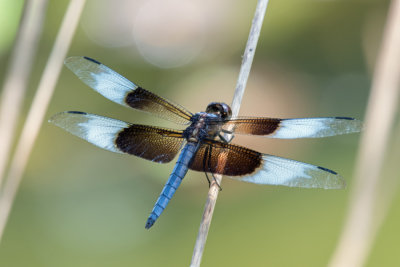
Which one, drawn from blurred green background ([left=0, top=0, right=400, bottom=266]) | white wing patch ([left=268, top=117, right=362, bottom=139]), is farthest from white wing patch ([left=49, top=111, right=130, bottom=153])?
blurred green background ([left=0, top=0, right=400, bottom=266])

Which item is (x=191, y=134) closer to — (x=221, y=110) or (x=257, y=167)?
(x=221, y=110)

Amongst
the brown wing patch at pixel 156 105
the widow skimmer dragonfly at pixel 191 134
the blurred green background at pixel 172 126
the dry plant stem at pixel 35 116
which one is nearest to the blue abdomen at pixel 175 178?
the widow skimmer dragonfly at pixel 191 134

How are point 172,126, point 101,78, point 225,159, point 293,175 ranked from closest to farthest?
point 293,175, point 225,159, point 101,78, point 172,126

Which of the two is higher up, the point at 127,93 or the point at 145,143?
the point at 127,93

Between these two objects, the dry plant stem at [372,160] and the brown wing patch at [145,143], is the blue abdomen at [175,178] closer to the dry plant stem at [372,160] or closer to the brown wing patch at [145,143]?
the brown wing patch at [145,143]

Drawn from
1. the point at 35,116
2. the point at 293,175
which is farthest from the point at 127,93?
the point at 293,175
